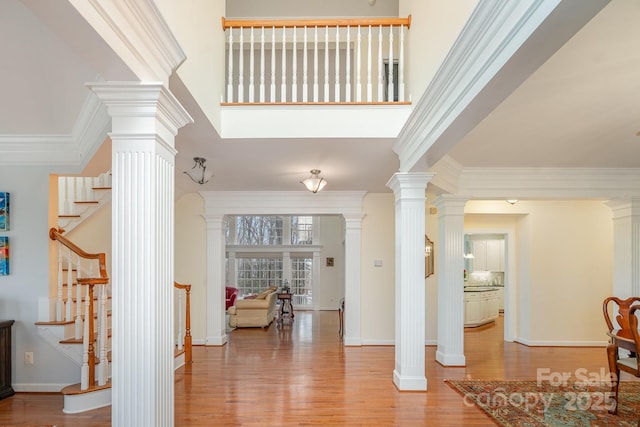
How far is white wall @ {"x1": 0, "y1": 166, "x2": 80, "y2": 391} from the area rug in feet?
13.6

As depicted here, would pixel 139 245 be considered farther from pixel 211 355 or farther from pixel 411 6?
pixel 211 355

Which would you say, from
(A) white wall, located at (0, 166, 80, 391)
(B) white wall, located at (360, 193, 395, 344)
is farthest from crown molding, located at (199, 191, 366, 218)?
(A) white wall, located at (0, 166, 80, 391)

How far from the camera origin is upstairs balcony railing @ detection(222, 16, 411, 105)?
12.8 feet

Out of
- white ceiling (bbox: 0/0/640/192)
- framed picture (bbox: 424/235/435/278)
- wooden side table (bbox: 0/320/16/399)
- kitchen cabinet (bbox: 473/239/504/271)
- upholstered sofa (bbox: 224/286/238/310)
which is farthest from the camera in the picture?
kitchen cabinet (bbox: 473/239/504/271)

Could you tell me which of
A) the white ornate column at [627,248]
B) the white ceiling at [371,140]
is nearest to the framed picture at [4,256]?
the white ceiling at [371,140]

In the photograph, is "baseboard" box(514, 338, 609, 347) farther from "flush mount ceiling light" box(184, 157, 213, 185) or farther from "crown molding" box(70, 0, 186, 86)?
"crown molding" box(70, 0, 186, 86)

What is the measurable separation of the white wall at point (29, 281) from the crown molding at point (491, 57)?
13.2 ft

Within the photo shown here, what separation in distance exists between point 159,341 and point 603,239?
7219 mm

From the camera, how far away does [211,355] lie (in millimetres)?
6172

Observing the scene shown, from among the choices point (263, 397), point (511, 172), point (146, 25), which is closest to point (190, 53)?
point (146, 25)

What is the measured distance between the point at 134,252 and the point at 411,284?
2997mm

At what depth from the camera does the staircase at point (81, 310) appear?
3.79m

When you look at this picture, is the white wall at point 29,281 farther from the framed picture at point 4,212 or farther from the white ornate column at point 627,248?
the white ornate column at point 627,248

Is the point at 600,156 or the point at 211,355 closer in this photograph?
Answer: the point at 600,156
